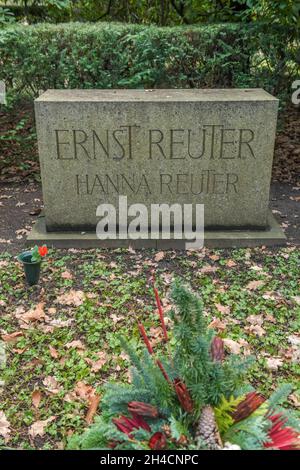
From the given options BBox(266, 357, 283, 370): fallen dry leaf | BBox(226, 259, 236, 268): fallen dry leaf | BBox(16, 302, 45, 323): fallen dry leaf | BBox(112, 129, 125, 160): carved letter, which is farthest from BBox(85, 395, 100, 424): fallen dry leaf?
BBox(112, 129, 125, 160): carved letter

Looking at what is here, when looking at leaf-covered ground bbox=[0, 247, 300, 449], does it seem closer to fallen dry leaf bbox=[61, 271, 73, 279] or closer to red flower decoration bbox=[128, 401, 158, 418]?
fallen dry leaf bbox=[61, 271, 73, 279]

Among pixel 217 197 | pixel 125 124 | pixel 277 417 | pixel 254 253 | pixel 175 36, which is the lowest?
pixel 254 253

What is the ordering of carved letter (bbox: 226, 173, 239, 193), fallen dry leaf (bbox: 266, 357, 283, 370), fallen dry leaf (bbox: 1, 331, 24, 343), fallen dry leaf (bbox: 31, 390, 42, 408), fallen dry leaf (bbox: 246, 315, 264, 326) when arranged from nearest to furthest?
fallen dry leaf (bbox: 31, 390, 42, 408) → fallen dry leaf (bbox: 266, 357, 283, 370) → fallen dry leaf (bbox: 1, 331, 24, 343) → fallen dry leaf (bbox: 246, 315, 264, 326) → carved letter (bbox: 226, 173, 239, 193)

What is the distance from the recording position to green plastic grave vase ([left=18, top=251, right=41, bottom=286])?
4.23 meters

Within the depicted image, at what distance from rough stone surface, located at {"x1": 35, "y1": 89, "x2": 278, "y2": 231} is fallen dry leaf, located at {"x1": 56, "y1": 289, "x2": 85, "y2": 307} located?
1223 millimetres

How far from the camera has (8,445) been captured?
9.01ft

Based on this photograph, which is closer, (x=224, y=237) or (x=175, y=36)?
(x=224, y=237)

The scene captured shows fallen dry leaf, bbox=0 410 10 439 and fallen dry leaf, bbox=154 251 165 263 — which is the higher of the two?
fallen dry leaf, bbox=0 410 10 439

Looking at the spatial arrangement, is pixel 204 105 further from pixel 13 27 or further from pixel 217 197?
pixel 13 27

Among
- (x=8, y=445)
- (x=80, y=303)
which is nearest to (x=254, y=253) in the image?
(x=80, y=303)

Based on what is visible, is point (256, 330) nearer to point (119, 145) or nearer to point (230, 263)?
point (230, 263)
